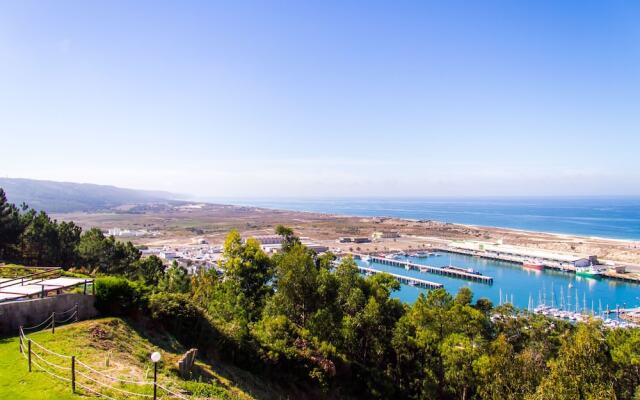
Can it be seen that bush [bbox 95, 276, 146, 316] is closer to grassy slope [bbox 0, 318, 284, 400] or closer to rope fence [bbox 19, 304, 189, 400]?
grassy slope [bbox 0, 318, 284, 400]

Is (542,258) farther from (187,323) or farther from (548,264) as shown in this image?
(187,323)

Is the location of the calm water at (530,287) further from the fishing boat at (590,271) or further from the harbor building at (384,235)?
the harbor building at (384,235)

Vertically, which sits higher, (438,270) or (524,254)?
(524,254)

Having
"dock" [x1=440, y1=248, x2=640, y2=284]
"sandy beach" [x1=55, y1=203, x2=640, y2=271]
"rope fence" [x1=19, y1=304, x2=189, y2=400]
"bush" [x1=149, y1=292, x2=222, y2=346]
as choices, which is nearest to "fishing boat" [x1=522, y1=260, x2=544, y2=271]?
"dock" [x1=440, y1=248, x2=640, y2=284]


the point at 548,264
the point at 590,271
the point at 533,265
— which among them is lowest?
the point at 533,265

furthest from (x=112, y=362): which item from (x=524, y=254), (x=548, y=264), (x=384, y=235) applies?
(x=384, y=235)

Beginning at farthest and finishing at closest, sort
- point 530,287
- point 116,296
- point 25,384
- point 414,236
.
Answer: point 414,236, point 530,287, point 116,296, point 25,384

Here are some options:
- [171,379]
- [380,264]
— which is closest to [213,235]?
[380,264]

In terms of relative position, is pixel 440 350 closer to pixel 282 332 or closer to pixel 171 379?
pixel 282 332
